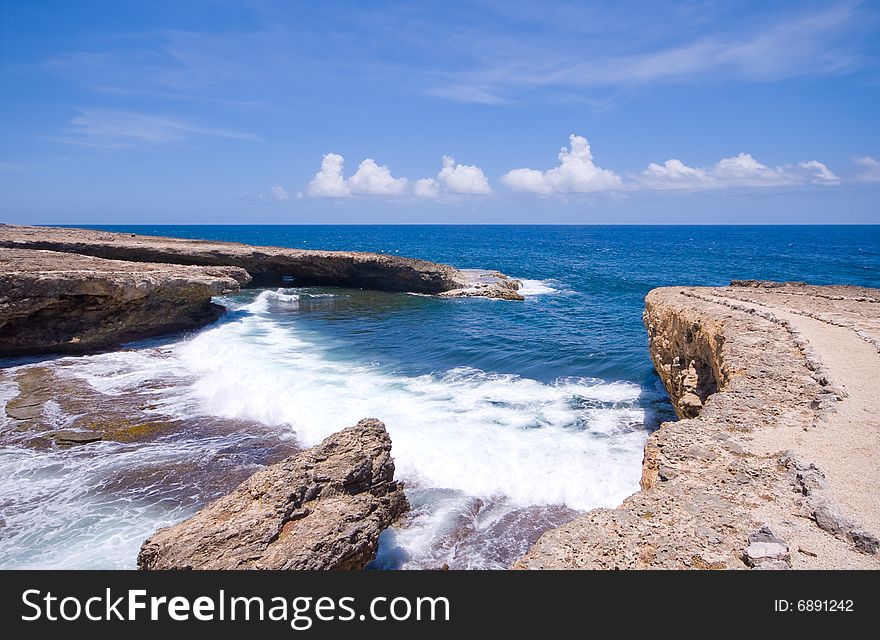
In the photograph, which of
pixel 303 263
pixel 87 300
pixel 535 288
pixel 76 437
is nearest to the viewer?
pixel 76 437

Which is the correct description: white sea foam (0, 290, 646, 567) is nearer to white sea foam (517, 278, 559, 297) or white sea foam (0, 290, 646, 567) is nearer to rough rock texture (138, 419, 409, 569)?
rough rock texture (138, 419, 409, 569)

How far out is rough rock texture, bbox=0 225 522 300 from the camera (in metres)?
34.2

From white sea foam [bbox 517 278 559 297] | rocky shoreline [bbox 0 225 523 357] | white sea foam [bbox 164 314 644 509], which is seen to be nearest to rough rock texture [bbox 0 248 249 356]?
rocky shoreline [bbox 0 225 523 357]

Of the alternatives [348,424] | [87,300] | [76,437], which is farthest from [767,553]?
[87,300]

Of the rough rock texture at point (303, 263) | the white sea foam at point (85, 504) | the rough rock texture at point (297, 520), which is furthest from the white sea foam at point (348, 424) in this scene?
the rough rock texture at point (303, 263)

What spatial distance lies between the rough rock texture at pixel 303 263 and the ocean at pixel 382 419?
1051cm

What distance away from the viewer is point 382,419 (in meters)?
13.6

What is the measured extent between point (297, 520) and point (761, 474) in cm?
566

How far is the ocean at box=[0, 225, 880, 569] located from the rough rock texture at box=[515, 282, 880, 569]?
3.24m

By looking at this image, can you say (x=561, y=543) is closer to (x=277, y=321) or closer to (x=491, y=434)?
(x=491, y=434)

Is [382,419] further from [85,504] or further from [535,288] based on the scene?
[535,288]

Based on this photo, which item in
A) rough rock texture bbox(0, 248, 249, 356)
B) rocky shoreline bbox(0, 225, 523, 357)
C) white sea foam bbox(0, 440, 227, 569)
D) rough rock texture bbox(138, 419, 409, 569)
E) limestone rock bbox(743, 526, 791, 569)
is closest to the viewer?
limestone rock bbox(743, 526, 791, 569)

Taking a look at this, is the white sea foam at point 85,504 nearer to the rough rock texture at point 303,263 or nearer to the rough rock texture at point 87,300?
the rough rock texture at point 87,300

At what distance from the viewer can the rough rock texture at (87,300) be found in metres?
18.6
